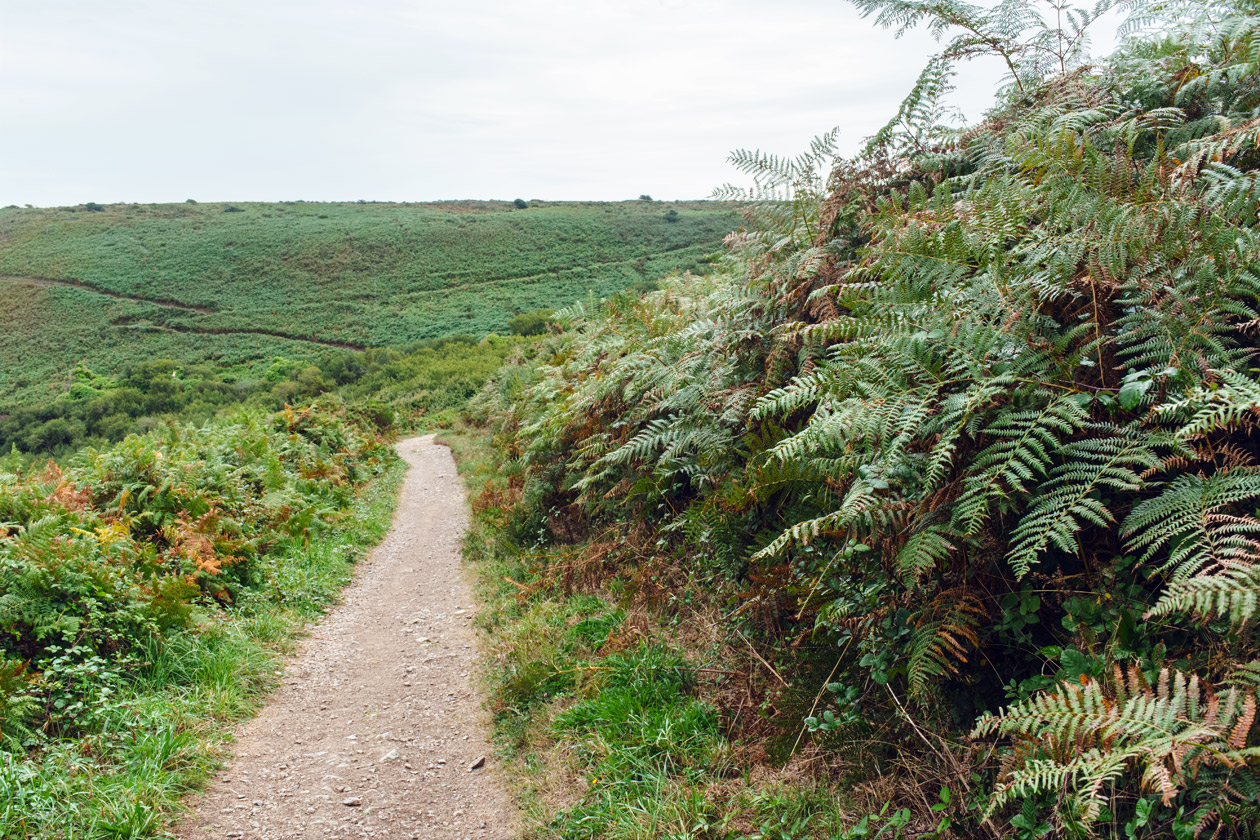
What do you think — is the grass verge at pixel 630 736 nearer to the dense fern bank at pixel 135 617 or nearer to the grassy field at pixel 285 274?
the dense fern bank at pixel 135 617

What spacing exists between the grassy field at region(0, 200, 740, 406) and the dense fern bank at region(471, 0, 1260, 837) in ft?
141

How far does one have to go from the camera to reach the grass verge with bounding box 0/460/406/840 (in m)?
3.29

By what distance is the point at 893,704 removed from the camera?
8.39 feet

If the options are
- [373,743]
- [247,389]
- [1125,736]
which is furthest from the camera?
[247,389]

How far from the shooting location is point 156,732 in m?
4.09

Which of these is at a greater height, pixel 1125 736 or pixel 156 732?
pixel 1125 736

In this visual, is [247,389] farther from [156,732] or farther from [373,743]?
[373,743]

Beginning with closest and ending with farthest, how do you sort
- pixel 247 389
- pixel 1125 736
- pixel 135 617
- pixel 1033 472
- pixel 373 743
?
pixel 1125 736, pixel 1033 472, pixel 373 743, pixel 135 617, pixel 247 389

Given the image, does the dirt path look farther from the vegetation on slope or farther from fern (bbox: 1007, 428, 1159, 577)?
the vegetation on slope

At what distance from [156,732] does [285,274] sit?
66.0 metres

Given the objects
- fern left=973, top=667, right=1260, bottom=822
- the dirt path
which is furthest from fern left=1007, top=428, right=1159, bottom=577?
the dirt path

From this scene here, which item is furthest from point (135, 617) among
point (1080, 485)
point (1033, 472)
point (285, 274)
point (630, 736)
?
point (285, 274)

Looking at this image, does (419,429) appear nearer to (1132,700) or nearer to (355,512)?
(355,512)

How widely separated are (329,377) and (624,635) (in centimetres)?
3916
